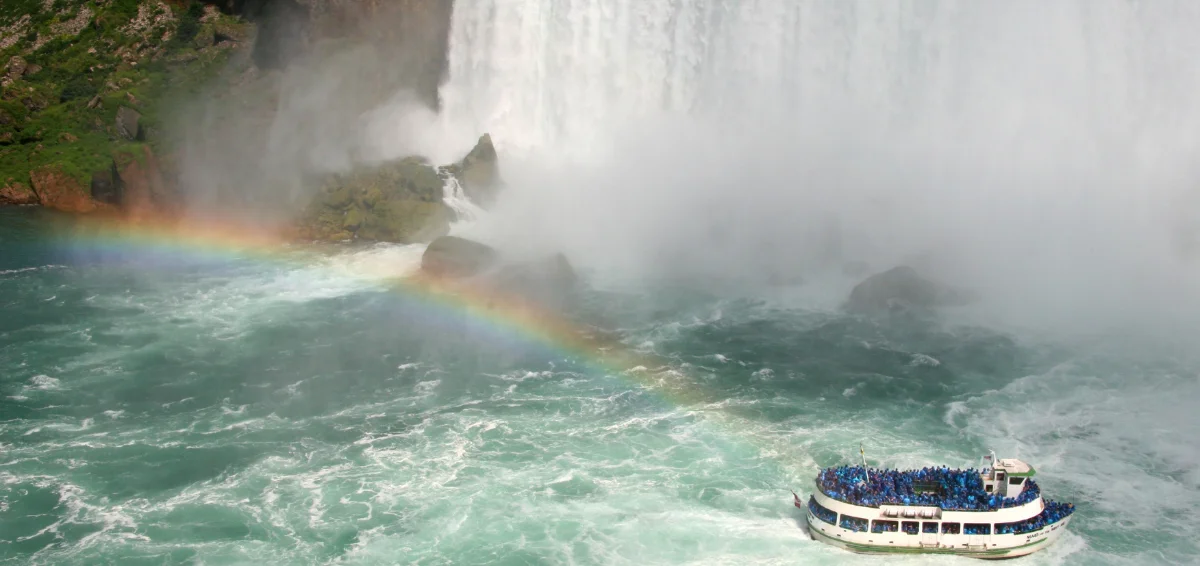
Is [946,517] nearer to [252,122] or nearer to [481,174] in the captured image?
[481,174]

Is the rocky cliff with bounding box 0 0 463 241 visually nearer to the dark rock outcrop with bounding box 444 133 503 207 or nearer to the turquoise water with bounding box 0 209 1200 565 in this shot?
the dark rock outcrop with bounding box 444 133 503 207

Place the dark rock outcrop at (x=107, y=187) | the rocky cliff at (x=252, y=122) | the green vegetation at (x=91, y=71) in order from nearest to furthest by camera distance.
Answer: the rocky cliff at (x=252, y=122) < the dark rock outcrop at (x=107, y=187) < the green vegetation at (x=91, y=71)

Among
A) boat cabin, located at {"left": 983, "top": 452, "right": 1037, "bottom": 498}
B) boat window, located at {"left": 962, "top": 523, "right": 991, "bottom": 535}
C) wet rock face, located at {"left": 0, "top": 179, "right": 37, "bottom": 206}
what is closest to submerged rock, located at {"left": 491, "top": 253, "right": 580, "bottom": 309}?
boat cabin, located at {"left": 983, "top": 452, "right": 1037, "bottom": 498}

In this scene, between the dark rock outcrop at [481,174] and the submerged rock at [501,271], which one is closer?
the submerged rock at [501,271]

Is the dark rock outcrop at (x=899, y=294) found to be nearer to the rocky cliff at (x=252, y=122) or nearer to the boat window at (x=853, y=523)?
the boat window at (x=853, y=523)

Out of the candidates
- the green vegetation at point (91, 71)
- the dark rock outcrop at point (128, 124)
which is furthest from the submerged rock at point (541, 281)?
the dark rock outcrop at point (128, 124)

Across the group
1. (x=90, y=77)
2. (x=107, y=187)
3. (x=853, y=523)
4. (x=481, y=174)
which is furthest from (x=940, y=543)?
(x=90, y=77)
